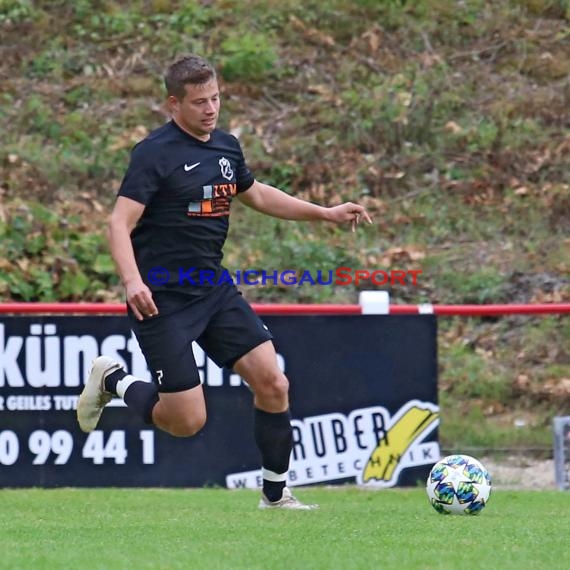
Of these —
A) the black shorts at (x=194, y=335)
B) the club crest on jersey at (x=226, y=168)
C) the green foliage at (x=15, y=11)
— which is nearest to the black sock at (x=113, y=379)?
the black shorts at (x=194, y=335)

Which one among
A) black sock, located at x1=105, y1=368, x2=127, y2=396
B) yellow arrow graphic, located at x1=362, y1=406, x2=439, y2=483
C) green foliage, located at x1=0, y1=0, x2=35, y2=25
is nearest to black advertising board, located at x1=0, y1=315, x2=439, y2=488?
yellow arrow graphic, located at x1=362, y1=406, x2=439, y2=483

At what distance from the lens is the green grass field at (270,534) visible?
16.1 feet

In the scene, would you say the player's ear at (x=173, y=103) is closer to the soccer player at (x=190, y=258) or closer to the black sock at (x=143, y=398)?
the soccer player at (x=190, y=258)

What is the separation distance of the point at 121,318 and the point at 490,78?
22.4ft

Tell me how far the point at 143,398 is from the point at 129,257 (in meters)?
0.98

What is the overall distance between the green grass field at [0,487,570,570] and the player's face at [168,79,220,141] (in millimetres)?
1921

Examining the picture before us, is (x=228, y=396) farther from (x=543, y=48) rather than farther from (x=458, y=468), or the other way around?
(x=543, y=48)

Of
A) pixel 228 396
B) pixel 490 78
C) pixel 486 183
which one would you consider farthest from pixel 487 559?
pixel 490 78

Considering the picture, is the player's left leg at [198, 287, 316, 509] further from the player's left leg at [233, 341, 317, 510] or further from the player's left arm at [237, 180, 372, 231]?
the player's left arm at [237, 180, 372, 231]

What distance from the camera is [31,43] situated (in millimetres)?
14570

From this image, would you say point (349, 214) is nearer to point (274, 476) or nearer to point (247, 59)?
point (274, 476)

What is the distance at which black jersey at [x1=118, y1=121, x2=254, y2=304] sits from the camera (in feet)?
20.9

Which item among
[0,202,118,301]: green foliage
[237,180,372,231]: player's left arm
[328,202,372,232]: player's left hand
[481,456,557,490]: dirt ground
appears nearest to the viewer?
[328,202,372,232]: player's left hand

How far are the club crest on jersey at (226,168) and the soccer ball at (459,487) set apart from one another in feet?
5.86
